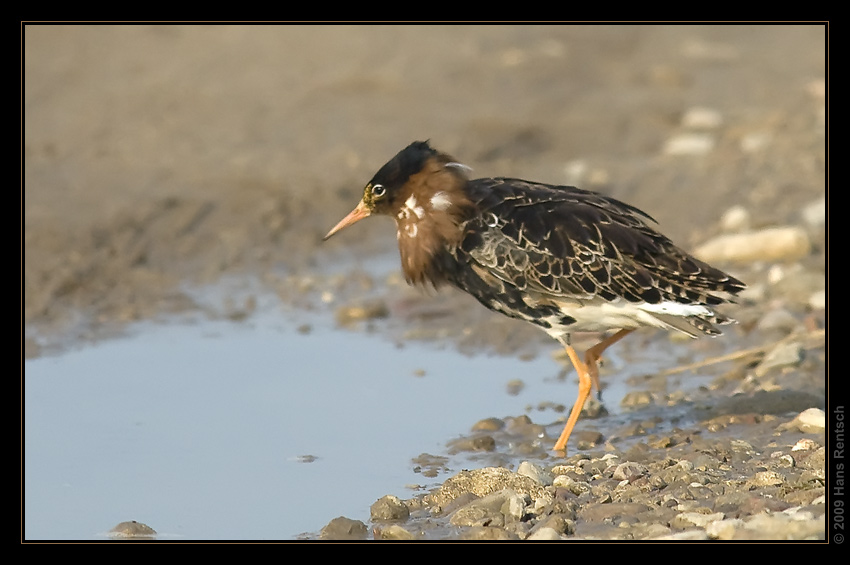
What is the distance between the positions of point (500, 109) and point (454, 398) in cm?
746

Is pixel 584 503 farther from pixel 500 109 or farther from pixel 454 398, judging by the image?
pixel 500 109

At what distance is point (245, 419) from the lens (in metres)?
9.40

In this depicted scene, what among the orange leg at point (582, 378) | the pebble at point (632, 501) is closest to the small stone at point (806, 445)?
the pebble at point (632, 501)

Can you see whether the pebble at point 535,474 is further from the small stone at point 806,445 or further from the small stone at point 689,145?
the small stone at point 689,145

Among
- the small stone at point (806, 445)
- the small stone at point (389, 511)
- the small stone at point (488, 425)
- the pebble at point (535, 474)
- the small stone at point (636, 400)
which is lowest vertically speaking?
the small stone at point (389, 511)

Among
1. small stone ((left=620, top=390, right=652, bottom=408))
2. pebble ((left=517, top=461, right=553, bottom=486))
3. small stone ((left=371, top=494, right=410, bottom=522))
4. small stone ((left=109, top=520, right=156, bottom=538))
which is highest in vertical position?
small stone ((left=620, top=390, right=652, bottom=408))

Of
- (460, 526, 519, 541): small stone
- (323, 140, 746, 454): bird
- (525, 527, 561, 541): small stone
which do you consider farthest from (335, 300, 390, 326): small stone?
(525, 527, 561, 541): small stone

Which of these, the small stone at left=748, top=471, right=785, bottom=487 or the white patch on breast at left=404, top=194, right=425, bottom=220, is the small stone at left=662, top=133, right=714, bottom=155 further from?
the small stone at left=748, top=471, right=785, bottom=487

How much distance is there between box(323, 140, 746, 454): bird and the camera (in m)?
8.44

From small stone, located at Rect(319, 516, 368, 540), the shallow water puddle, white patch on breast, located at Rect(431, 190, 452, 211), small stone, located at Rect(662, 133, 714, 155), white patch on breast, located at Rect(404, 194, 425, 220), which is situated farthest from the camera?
Result: small stone, located at Rect(662, 133, 714, 155)

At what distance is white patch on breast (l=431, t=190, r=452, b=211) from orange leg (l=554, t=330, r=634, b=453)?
4.58 feet

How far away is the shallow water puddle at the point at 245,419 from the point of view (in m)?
7.71
